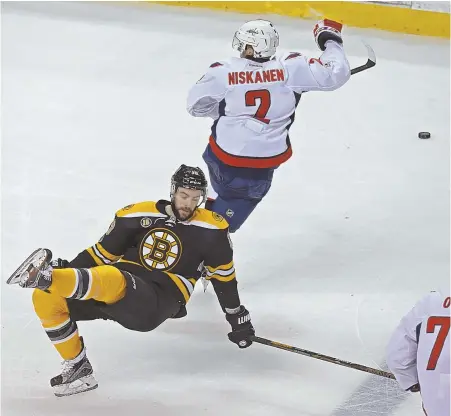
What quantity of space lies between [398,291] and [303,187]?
2.77ft

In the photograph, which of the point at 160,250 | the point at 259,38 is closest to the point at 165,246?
the point at 160,250

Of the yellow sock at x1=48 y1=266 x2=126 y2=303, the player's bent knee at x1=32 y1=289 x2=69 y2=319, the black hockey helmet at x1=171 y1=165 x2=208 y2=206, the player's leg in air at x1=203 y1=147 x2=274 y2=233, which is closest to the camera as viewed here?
the yellow sock at x1=48 y1=266 x2=126 y2=303

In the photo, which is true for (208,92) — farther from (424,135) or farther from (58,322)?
(424,135)

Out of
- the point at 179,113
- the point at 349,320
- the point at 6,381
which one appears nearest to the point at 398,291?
the point at 349,320

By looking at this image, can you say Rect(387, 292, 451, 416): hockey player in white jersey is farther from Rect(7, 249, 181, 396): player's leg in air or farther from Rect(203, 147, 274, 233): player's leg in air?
Rect(203, 147, 274, 233): player's leg in air

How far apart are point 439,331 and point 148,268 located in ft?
3.15

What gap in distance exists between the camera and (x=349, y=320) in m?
3.29

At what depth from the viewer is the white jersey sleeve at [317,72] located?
321 cm

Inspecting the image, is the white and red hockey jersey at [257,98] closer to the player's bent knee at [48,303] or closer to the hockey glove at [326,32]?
the hockey glove at [326,32]

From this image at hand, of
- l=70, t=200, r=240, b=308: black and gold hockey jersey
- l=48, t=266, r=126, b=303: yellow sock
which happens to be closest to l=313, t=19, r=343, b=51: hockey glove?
l=70, t=200, r=240, b=308: black and gold hockey jersey

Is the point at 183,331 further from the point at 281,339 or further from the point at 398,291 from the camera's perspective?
the point at 398,291

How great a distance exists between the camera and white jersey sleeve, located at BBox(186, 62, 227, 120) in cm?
319

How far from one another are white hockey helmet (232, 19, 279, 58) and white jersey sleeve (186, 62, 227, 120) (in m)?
0.12

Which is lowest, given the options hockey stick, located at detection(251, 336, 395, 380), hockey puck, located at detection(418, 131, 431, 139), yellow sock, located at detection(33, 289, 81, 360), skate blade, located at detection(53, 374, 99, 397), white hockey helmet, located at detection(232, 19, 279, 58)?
hockey puck, located at detection(418, 131, 431, 139)
